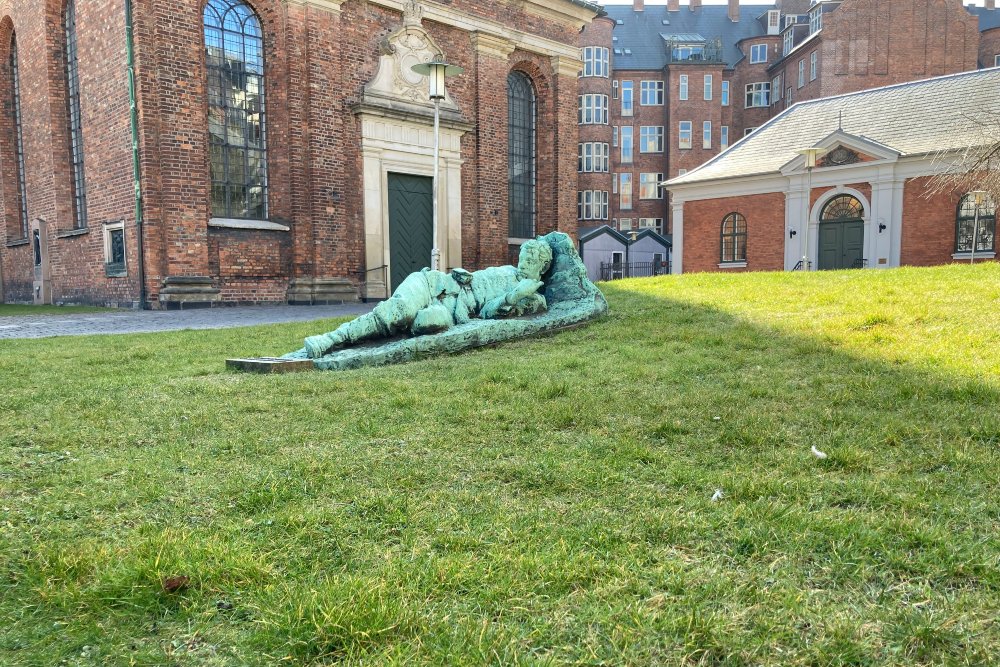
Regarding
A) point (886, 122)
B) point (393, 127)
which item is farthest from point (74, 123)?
point (886, 122)

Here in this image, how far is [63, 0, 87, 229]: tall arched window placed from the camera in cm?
1638

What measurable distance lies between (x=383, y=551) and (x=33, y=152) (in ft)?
66.5

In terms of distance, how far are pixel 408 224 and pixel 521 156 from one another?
5.41 metres

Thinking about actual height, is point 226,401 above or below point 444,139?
below

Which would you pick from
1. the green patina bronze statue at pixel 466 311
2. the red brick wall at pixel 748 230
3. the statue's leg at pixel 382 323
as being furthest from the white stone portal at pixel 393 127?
the red brick wall at pixel 748 230

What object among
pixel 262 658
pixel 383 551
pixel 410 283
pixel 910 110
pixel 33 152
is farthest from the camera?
pixel 910 110

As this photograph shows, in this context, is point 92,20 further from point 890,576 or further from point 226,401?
point 890,576

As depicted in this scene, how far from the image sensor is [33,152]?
57.6 ft

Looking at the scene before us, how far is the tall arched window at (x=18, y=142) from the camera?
18.6m

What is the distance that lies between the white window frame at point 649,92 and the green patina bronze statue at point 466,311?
145ft

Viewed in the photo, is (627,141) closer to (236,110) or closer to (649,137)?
(649,137)

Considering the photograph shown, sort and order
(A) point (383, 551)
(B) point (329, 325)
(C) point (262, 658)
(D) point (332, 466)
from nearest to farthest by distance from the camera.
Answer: (C) point (262, 658)
(A) point (383, 551)
(D) point (332, 466)
(B) point (329, 325)

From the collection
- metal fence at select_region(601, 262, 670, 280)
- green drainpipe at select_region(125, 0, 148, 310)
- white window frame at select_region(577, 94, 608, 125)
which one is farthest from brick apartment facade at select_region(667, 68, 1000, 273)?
green drainpipe at select_region(125, 0, 148, 310)

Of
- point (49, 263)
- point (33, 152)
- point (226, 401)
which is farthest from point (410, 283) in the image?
point (33, 152)
